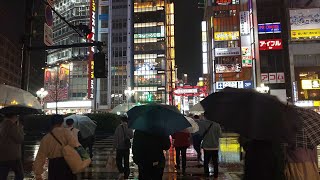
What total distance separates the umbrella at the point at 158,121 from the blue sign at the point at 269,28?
2235 inches

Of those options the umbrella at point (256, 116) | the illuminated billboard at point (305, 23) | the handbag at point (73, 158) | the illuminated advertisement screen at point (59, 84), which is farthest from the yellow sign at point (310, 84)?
the illuminated advertisement screen at point (59, 84)

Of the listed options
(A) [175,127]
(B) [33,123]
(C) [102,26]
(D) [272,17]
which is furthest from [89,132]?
(C) [102,26]

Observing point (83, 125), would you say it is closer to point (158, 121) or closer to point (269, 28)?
point (158, 121)

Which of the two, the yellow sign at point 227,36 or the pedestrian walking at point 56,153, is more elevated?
the yellow sign at point 227,36

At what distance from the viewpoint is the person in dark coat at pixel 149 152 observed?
18.7 ft

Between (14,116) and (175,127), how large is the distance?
3.14m

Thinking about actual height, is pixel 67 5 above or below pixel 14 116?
above

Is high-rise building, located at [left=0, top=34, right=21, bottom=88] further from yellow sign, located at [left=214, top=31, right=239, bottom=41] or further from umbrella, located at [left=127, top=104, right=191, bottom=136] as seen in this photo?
umbrella, located at [left=127, top=104, right=191, bottom=136]

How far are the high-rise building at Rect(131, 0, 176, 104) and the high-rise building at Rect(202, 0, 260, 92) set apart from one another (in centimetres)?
2047

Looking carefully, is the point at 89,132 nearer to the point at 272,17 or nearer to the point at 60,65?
the point at 272,17

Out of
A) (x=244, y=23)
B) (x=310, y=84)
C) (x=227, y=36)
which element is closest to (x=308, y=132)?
(x=310, y=84)

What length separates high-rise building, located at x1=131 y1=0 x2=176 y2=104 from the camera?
89812mm

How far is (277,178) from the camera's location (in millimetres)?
3627

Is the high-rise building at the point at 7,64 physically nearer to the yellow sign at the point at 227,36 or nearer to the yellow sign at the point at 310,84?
the yellow sign at the point at 227,36
